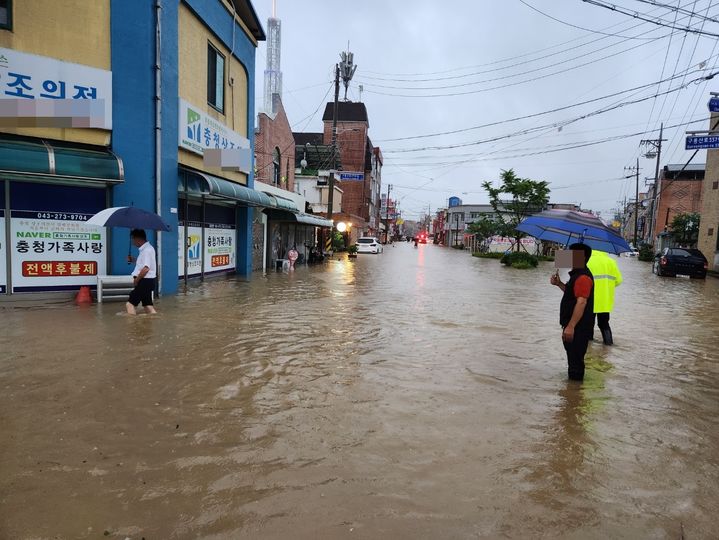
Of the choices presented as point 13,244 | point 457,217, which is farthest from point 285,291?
point 457,217

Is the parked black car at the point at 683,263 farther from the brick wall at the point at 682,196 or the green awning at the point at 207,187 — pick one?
the brick wall at the point at 682,196

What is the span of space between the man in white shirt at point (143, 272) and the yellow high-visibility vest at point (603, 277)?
773cm

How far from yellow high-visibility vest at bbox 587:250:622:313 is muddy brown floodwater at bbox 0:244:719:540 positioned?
30.5 inches

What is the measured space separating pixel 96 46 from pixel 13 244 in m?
4.60

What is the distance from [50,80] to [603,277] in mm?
11235

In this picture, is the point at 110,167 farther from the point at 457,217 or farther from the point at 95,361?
the point at 457,217

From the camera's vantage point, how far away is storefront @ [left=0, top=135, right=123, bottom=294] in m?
9.73

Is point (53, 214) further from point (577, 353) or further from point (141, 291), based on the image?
point (577, 353)

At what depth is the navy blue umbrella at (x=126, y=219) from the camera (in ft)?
30.2

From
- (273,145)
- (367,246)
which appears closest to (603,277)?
(273,145)

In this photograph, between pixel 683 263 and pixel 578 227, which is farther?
pixel 683 263

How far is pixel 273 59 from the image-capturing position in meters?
54.8

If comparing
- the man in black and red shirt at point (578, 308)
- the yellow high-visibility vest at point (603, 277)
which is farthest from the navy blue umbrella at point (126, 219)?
the yellow high-visibility vest at point (603, 277)

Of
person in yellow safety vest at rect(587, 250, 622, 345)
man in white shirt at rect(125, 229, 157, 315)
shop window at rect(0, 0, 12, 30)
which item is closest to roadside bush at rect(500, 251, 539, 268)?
person in yellow safety vest at rect(587, 250, 622, 345)
